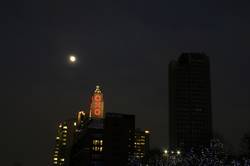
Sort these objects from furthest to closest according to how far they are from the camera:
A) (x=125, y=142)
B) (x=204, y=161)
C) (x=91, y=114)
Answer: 1. (x=91, y=114)
2. (x=125, y=142)
3. (x=204, y=161)

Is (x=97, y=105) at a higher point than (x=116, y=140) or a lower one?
higher

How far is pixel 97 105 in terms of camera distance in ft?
482

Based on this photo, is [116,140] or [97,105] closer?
[116,140]

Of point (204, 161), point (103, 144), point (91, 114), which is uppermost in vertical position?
point (91, 114)

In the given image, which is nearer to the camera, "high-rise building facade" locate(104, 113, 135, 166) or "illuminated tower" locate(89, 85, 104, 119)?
"high-rise building facade" locate(104, 113, 135, 166)

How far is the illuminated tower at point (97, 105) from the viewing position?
142500 mm

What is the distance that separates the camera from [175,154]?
79.5 m

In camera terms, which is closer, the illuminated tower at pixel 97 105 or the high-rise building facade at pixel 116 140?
the high-rise building facade at pixel 116 140

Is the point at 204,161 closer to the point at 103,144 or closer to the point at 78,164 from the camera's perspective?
the point at 103,144

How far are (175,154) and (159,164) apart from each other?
586 centimetres

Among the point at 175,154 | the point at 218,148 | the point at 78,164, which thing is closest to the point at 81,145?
the point at 78,164

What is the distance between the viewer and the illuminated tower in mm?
142500

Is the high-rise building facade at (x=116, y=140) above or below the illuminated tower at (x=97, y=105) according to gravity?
below

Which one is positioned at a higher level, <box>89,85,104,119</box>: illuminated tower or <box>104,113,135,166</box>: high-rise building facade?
<box>89,85,104,119</box>: illuminated tower
